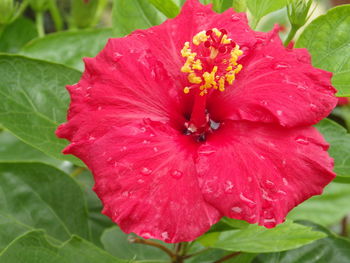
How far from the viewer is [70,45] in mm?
1454

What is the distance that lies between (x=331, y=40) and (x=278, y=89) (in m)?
0.24

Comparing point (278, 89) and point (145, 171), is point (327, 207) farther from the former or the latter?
point (145, 171)

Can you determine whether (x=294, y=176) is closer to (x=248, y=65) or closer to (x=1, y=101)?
(x=248, y=65)

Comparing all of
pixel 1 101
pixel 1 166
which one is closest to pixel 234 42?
pixel 1 101

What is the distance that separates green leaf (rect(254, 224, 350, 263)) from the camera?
1.15 metres

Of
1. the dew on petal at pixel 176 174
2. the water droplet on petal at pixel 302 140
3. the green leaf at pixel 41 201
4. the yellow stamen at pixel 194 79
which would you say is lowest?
the green leaf at pixel 41 201

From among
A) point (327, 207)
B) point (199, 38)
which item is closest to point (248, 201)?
point (199, 38)

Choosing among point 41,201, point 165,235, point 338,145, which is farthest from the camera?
point 41,201

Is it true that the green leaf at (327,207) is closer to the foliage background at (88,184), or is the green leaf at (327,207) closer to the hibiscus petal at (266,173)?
the foliage background at (88,184)

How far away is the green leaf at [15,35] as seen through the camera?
1547 millimetres

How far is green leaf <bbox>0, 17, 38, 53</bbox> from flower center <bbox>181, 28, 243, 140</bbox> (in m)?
0.77

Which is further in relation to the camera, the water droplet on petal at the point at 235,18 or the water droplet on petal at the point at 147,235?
the water droplet on petal at the point at 235,18

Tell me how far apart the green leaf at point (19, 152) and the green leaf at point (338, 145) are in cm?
80

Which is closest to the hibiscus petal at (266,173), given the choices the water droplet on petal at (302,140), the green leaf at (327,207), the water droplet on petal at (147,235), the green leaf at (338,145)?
the water droplet on petal at (302,140)
